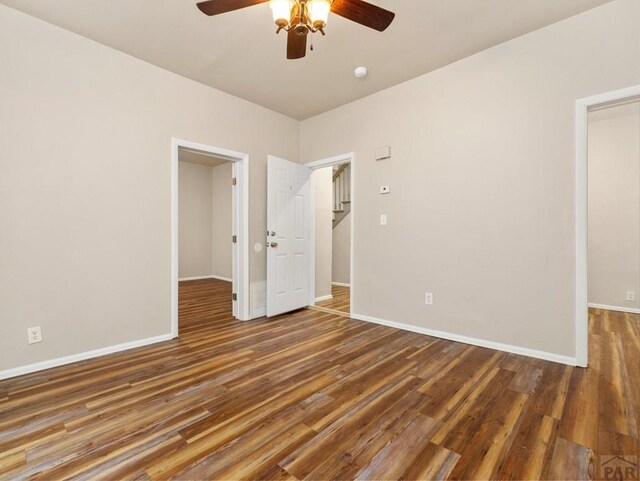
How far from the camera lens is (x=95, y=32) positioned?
8.47 ft

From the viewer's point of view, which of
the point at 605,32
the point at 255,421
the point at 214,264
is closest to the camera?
the point at 255,421

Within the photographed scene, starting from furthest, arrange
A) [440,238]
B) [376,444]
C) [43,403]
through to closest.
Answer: [440,238], [43,403], [376,444]

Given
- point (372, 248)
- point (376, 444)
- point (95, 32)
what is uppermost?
point (95, 32)

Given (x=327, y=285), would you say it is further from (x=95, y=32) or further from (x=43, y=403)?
(x=95, y=32)

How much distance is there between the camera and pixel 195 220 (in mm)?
7312

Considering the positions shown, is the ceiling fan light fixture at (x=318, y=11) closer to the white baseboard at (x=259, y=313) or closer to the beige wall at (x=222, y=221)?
the white baseboard at (x=259, y=313)

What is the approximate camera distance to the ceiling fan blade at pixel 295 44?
190 cm

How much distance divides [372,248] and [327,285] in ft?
5.14

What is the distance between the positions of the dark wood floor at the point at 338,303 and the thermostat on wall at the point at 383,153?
2084 mm

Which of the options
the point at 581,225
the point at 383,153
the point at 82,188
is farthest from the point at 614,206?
the point at 82,188

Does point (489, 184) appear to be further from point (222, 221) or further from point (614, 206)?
point (222, 221)

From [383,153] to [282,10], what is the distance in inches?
84.9

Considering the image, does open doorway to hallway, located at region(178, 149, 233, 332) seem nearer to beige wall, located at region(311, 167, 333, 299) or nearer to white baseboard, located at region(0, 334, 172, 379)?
beige wall, located at region(311, 167, 333, 299)

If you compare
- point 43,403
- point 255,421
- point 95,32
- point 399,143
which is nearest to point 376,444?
point 255,421
